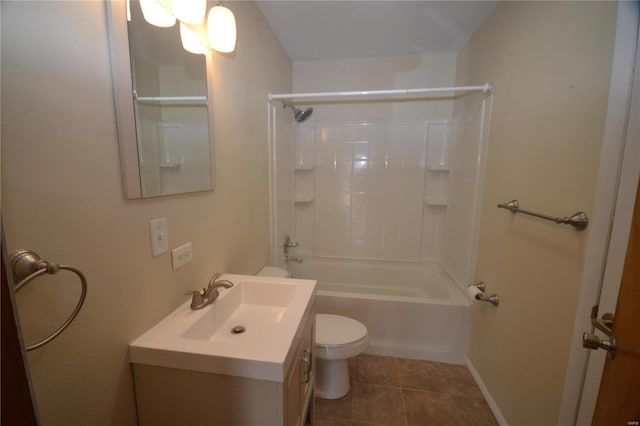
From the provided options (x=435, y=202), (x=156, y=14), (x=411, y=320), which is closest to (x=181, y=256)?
Answer: (x=156, y=14)

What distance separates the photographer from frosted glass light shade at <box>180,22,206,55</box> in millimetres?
1054

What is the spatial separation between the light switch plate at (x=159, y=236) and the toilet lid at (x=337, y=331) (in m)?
1.07

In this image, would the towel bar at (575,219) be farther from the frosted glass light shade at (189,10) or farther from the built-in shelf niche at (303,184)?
the built-in shelf niche at (303,184)

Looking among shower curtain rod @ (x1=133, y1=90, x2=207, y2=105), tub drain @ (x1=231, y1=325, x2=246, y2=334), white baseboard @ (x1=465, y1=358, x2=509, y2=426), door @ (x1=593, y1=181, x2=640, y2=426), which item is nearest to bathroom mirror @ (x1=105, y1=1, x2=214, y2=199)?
shower curtain rod @ (x1=133, y1=90, x2=207, y2=105)

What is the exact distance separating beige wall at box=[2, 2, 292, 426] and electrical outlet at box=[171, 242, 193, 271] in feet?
0.08

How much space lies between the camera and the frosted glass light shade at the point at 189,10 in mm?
941

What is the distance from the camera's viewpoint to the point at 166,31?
965mm

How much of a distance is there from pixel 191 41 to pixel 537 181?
1669mm

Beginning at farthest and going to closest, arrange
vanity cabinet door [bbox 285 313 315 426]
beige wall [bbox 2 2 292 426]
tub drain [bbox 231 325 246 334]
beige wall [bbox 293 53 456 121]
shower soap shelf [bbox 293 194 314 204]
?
1. shower soap shelf [bbox 293 194 314 204]
2. beige wall [bbox 293 53 456 121]
3. tub drain [bbox 231 325 246 334]
4. vanity cabinet door [bbox 285 313 315 426]
5. beige wall [bbox 2 2 292 426]

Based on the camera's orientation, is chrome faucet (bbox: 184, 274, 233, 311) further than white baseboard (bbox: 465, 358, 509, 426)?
No

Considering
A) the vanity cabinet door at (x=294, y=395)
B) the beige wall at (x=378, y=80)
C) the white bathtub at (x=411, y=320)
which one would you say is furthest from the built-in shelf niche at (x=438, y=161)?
the vanity cabinet door at (x=294, y=395)

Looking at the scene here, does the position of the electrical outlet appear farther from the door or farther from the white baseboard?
the white baseboard

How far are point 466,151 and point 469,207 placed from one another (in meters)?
0.48

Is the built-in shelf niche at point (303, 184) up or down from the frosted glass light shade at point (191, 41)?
down
